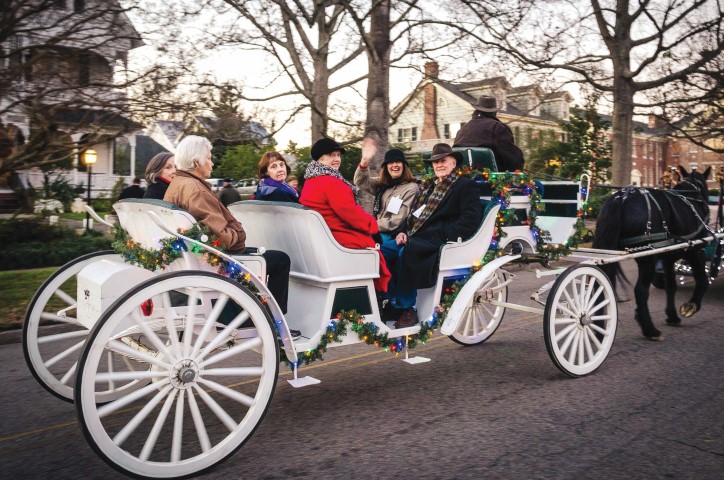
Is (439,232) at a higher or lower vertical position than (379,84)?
lower

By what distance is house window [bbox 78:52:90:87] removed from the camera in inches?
356

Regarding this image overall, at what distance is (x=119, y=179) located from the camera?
30078mm

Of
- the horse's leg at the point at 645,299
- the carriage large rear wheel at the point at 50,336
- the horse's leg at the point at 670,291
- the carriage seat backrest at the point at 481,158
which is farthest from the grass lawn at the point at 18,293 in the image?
the horse's leg at the point at 670,291

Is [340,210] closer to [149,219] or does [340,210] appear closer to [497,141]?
[149,219]

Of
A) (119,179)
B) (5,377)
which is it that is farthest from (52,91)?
(119,179)

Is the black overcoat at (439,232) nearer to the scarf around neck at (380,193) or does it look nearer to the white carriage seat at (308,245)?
the white carriage seat at (308,245)

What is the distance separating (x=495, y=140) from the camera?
258 inches

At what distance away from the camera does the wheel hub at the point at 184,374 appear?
11.6ft

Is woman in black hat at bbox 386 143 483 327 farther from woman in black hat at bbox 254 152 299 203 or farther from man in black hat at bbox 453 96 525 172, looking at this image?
woman in black hat at bbox 254 152 299 203

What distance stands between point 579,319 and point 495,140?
211 cm

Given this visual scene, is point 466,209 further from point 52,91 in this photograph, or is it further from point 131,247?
point 52,91

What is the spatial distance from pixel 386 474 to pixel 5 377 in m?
3.97

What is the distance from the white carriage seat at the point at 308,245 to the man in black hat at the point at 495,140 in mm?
2445

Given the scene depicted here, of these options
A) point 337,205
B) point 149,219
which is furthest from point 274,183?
point 149,219
